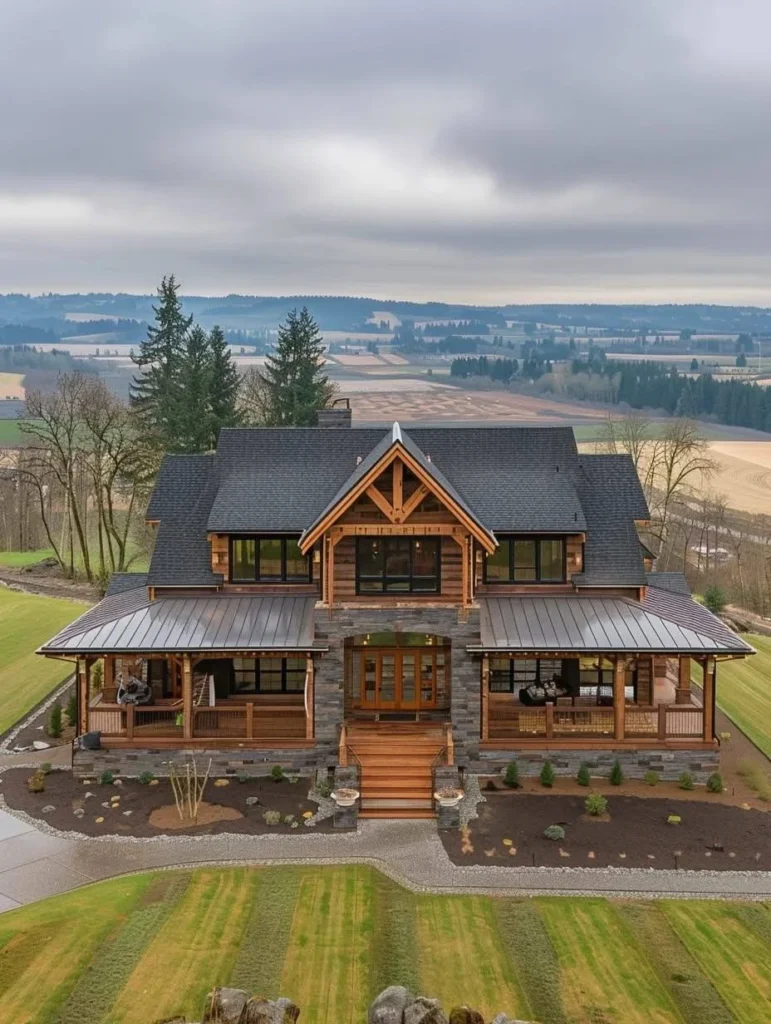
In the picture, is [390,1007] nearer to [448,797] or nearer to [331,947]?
[331,947]

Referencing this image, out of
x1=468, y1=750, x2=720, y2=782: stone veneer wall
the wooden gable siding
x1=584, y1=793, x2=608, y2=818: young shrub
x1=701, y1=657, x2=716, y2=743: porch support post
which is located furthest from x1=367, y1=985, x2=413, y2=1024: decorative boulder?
x1=701, y1=657, x2=716, y2=743: porch support post

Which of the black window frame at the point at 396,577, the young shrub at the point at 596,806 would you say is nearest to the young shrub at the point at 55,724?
the black window frame at the point at 396,577

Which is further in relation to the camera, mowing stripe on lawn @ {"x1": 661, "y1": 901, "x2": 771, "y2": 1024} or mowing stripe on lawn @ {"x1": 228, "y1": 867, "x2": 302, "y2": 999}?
mowing stripe on lawn @ {"x1": 228, "y1": 867, "x2": 302, "y2": 999}

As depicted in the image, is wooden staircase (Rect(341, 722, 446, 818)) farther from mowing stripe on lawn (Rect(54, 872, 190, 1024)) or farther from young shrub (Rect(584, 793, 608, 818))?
mowing stripe on lawn (Rect(54, 872, 190, 1024))

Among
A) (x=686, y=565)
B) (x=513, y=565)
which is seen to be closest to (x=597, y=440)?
(x=686, y=565)

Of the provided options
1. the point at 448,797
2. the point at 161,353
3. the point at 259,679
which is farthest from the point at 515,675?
the point at 161,353

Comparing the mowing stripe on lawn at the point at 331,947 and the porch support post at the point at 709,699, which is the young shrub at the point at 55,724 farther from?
the porch support post at the point at 709,699

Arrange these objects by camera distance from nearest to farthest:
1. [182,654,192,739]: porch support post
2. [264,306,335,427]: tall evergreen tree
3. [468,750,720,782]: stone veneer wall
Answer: [468,750,720,782]: stone veneer wall < [182,654,192,739]: porch support post < [264,306,335,427]: tall evergreen tree

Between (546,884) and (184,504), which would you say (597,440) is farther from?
(546,884)

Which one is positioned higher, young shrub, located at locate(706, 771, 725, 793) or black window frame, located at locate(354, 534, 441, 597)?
black window frame, located at locate(354, 534, 441, 597)
